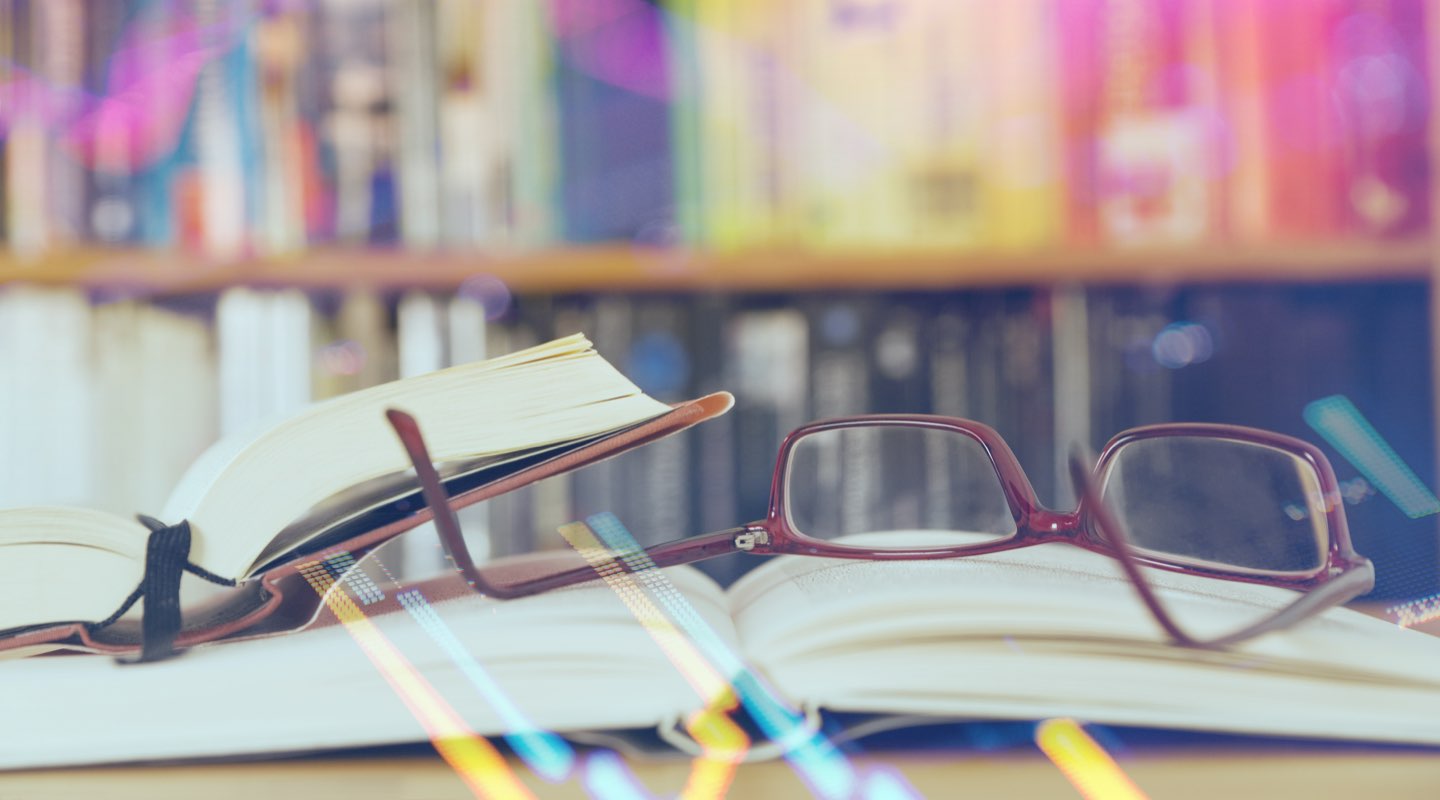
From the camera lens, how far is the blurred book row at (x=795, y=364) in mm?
903

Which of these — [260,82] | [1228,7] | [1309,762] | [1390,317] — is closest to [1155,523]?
[1390,317]

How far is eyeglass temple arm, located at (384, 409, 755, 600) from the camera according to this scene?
36 centimetres

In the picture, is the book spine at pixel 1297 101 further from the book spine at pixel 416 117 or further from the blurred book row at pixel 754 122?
the book spine at pixel 416 117

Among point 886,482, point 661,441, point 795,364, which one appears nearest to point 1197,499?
point 886,482

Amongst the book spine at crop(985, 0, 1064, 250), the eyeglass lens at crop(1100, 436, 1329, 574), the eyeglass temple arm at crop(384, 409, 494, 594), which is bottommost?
the eyeglass lens at crop(1100, 436, 1329, 574)

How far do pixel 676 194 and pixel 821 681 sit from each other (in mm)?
650

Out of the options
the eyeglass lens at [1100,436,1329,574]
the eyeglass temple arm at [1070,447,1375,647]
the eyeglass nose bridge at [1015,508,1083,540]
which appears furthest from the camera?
the eyeglass lens at [1100,436,1329,574]

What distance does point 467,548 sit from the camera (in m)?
0.37

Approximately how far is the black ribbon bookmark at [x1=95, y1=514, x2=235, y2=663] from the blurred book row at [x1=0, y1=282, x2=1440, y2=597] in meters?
0.55

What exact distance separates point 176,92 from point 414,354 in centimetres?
32

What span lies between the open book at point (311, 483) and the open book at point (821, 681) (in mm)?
38

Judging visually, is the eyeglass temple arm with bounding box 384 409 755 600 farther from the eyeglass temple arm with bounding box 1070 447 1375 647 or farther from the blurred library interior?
the blurred library interior

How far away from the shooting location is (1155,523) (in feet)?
2.97

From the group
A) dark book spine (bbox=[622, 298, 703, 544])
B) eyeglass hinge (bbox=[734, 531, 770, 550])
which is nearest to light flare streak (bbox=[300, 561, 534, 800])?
eyeglass hinge (bbox=[734, 531, 770, 550])
